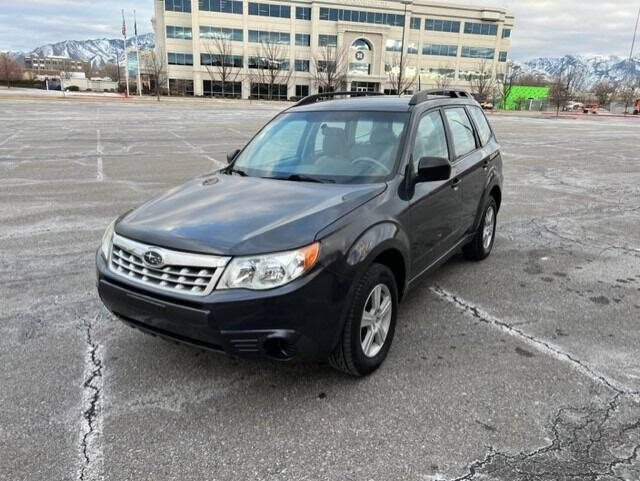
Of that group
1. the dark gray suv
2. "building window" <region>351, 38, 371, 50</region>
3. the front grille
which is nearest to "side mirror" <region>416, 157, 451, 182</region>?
the dark gray suv

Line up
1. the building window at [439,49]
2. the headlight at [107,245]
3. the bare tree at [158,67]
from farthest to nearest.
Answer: the building window at [439,49] < the bare tree at [158,67] < the headlight at [107,245]

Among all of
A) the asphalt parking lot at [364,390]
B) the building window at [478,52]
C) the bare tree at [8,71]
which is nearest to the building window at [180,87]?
the bare tree at [8,71]

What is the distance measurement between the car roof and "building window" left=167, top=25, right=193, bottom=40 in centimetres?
7785

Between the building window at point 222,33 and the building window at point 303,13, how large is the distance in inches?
376

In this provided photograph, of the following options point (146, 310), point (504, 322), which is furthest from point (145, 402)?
point (504, 322)

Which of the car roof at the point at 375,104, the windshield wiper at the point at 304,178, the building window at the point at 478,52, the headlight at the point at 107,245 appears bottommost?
the headlight at the point at 107,245

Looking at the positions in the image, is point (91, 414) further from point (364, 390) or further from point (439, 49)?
point (439, 49)

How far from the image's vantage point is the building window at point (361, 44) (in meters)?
81.6

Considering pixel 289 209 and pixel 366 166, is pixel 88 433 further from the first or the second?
pixel 366 166

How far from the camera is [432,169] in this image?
3615mm

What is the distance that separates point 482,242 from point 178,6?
3105 inches

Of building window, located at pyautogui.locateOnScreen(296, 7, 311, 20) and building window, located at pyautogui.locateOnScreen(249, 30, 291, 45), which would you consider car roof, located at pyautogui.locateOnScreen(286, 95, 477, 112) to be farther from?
building window, located at pyautogui.locateOnScreen(296, 7, 311, 20)

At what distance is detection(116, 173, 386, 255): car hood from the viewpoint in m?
2.80

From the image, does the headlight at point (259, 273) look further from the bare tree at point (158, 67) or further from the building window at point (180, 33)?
the building window at point (180, 33)
